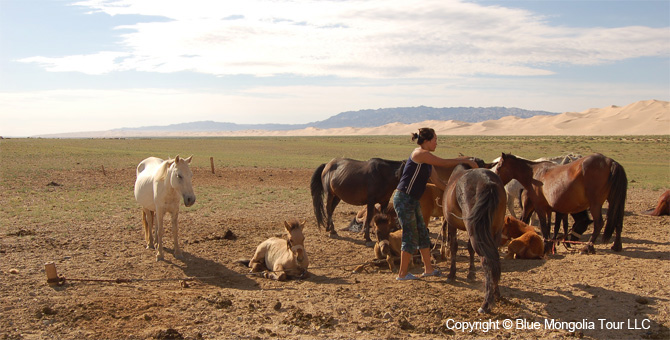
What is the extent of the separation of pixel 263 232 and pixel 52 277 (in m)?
4.81

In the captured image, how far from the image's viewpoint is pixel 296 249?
743 centimetres

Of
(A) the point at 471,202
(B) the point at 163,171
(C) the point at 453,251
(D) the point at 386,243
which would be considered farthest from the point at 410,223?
(B) the point at 163,171

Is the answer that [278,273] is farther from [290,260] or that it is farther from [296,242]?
[296,242]

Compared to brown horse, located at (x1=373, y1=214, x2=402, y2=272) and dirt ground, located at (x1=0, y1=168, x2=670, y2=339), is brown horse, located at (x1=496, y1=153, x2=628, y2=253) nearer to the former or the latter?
dirt ground, located at (x1=0, y1=168, x2=670, y2=339)

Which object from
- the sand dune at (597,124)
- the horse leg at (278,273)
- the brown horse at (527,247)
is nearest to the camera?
the horse leg at (278,273)

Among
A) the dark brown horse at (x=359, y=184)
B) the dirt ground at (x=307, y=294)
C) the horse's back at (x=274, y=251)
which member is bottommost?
the dirt ground at (x=307, y=294)

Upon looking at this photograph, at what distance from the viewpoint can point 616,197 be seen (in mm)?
8453

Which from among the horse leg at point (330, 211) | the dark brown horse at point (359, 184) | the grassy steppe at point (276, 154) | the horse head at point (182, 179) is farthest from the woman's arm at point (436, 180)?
the grassy steppe at point (276, 154)

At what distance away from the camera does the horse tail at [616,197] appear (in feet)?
27.7

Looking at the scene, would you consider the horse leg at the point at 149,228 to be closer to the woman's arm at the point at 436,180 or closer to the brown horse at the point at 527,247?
the woman's arm at the point at 436,180

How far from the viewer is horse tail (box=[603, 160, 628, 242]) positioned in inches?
→ 332

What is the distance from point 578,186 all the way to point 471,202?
Answer: 369 centimetres

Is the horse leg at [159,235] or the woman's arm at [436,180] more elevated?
the woman's arm at [436,180]

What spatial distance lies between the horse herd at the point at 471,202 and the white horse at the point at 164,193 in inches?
0.7
